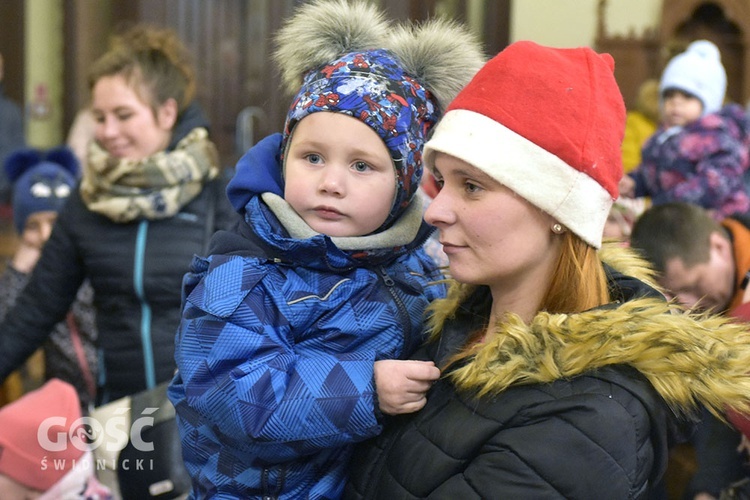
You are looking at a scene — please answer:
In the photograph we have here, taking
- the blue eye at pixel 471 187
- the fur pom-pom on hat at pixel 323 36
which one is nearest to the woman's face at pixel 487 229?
the blue eye at pixel 471 187

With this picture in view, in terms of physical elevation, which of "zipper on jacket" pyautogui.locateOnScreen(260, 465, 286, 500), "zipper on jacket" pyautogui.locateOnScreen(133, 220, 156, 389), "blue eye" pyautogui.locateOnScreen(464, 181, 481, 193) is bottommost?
"zipper on jacket" pyautogui.locateOnScreen(133, 220, 156, 389)

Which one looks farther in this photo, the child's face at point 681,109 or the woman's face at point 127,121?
the child's face at point 681,109

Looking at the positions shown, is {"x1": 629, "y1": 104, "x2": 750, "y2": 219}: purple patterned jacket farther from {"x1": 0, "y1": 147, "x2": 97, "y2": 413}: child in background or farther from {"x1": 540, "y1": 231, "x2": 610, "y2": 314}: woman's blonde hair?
{"x1": 540, "y1": 231, "x2": 610, "y2": 314}: woman's blonde hair

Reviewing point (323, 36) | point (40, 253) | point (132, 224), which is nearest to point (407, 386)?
point (323, 36)

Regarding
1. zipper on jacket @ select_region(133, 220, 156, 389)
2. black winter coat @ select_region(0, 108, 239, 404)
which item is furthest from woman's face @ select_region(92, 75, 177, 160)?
zipper on jacket @ select_region(133, 220, 156, 389)

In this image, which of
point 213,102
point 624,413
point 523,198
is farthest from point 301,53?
point 213,102

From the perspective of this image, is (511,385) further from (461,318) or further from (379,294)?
(379,294)

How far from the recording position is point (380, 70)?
5.59 feet

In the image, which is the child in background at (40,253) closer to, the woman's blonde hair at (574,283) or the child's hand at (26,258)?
the child's hand at (26,258)

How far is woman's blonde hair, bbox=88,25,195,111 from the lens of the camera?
2.84 m

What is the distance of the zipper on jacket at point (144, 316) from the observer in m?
2.65

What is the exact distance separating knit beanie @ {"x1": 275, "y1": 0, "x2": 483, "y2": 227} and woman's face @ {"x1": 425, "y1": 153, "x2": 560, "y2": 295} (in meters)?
0.23

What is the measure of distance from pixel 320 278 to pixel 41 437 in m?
1.36

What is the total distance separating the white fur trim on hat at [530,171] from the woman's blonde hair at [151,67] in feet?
5.44
